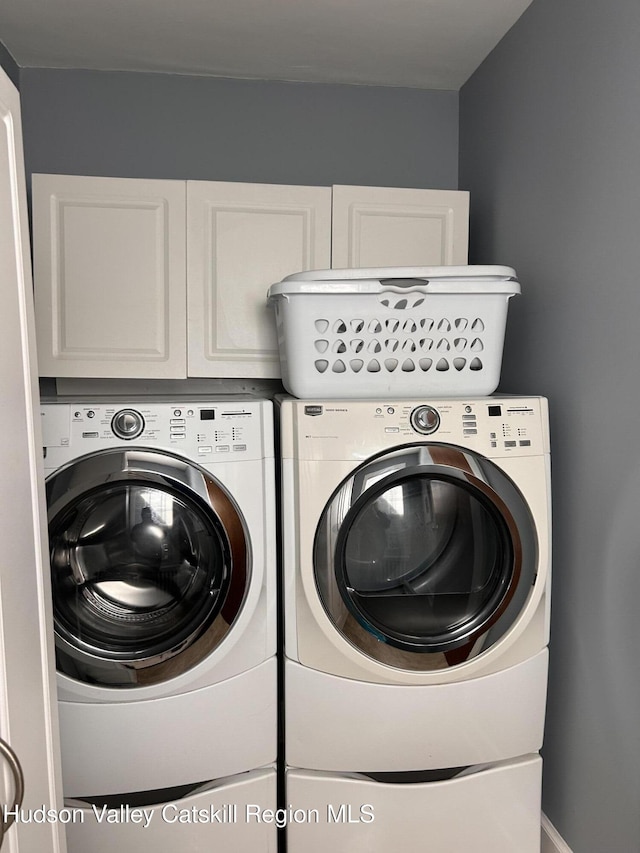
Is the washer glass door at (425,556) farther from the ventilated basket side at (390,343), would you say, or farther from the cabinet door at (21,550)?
the cabinet door at (21,550)

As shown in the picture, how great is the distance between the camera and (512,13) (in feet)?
6.96

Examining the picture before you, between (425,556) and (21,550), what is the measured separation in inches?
39.9

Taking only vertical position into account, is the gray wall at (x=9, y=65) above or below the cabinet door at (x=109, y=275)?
above

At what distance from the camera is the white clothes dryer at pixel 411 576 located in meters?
1.73

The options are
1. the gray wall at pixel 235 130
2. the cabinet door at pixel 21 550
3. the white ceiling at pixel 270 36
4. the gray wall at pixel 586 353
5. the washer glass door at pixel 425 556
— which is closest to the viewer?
the cabinet door at pixel 21 550

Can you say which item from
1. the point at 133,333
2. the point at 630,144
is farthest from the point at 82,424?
the point at 630,144

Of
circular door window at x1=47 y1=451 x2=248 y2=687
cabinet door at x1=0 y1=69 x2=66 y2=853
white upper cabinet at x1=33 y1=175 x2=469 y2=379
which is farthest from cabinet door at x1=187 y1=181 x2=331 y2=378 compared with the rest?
cabinet door at x1=0 y1=69 x2=66 y2=853

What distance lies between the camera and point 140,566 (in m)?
1.74

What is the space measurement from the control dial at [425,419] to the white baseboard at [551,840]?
1.18 m

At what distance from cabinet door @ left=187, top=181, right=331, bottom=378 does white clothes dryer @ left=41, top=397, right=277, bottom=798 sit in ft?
1.65

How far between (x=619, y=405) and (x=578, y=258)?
0.43m

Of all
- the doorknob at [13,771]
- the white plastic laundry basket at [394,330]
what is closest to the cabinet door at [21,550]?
the doorknob at [13,771]

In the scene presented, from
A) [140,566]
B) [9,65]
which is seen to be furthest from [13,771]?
[9,65]

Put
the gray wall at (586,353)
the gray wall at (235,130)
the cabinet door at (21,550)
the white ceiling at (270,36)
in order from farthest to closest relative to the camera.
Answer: the gray wall at (235,130) → the white ceiling at (270,36) → the gray wall at (586,353) → the cabinet door at (21,550)
